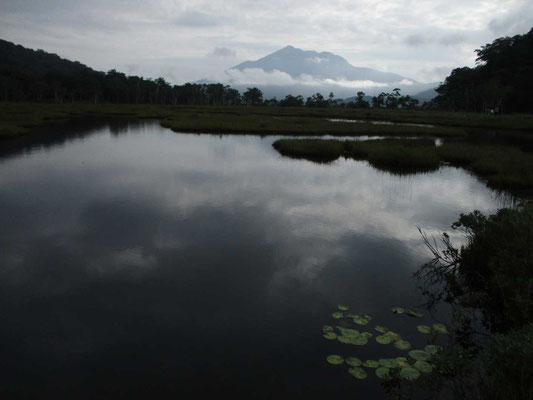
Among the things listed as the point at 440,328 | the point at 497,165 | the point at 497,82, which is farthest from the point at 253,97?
the point at 440,328

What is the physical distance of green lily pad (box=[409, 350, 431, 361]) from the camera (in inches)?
240

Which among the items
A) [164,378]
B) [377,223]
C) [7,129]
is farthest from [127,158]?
[164,378]

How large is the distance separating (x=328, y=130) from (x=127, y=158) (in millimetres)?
23099

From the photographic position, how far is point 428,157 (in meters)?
24.3

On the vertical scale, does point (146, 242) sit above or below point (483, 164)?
below

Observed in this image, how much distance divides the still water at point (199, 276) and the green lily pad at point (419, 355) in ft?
0.69

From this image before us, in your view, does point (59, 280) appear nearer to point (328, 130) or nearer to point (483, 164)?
point (483, 164)

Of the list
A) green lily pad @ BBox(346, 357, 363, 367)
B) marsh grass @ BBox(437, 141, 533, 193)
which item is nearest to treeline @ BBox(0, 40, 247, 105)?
marsh grass @ BBox(437, 141, 533, 193)

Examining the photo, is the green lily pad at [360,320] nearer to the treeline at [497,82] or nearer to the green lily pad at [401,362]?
the green lily pad at [401,362]

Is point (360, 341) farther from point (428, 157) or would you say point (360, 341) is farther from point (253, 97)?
point (253, 97)

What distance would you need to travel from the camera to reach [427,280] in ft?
30.1

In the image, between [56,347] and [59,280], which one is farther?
[59,280]

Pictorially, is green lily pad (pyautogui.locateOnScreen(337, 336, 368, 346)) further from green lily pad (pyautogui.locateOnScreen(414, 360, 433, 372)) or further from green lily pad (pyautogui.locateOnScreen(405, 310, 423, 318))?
green lily pad (pyautogui.locateOnScreen(405, 310, 423, 318))

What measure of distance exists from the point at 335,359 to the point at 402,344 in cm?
Result: 125
